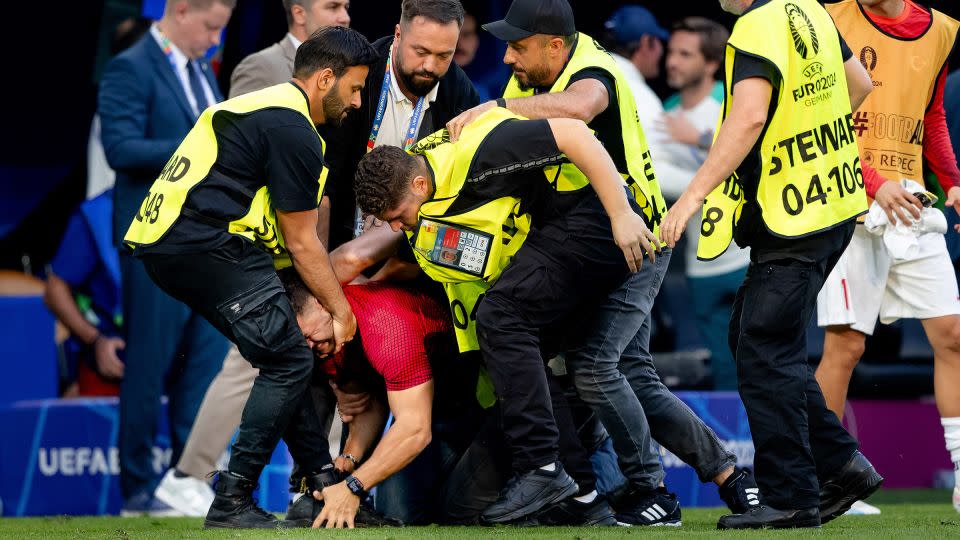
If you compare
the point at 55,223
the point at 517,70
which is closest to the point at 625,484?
the point at 517,70

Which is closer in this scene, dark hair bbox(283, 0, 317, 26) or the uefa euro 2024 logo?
the uefa euro 2024 logo

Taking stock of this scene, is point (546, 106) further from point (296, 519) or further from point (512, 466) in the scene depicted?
point (296, 519)

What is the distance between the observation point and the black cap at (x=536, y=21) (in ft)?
16.1

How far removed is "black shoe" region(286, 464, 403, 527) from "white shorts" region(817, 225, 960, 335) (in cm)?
197

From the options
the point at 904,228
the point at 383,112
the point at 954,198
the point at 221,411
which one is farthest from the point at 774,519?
the point at 221,411

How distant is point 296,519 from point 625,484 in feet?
3.70

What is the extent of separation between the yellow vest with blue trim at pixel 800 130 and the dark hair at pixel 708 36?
3.21 meters

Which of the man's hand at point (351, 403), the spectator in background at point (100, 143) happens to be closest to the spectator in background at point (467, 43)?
the spectator in background at point (100, 143)

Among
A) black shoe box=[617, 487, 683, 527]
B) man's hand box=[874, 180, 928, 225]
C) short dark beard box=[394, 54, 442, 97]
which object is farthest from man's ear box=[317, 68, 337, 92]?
man's hand box=[874, 180, 928, 225]

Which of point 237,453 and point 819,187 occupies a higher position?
point 819,187

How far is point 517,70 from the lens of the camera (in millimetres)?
5055

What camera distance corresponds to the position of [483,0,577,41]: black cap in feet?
16.1

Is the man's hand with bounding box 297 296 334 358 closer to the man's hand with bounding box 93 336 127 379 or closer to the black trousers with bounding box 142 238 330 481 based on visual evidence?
the black trousers with bounding box 142 238 330 481

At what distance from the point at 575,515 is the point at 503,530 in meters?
0.43
